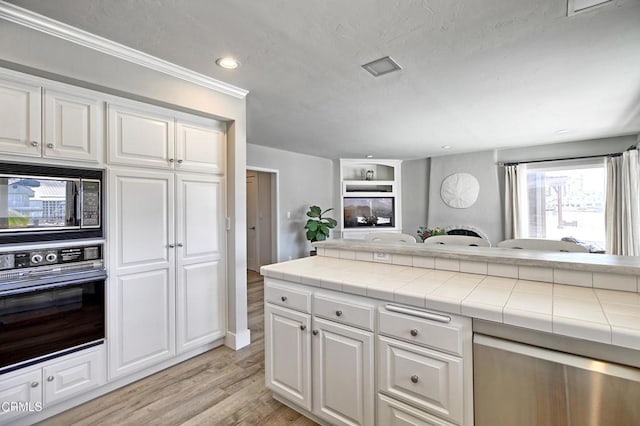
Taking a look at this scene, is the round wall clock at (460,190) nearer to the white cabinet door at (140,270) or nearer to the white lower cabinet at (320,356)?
the white lower cabinet at (320,356)

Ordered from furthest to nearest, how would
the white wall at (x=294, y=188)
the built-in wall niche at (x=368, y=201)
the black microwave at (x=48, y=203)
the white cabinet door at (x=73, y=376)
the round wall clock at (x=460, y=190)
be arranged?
1. the built-in wall niche at (x=368, y=201)
2. the round wall clock at (x=460, y=190)
3. the white wall at (x=294, y=188)
4. the white cabinet door at (x=73, y=376)
5. the black microwave at (x=48, y=203)

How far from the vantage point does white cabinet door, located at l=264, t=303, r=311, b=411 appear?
167cm

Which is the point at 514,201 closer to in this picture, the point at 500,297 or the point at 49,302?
the point at 500,297

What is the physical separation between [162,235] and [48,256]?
67 cm

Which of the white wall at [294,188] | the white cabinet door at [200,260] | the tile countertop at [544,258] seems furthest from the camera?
the white wall at [294,188]

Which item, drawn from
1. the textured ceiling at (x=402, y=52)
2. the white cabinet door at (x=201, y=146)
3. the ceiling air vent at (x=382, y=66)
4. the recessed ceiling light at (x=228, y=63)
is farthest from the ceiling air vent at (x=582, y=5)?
the white cabinet door at (x=201, y=146)

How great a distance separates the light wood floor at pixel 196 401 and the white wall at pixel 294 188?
10.4ft

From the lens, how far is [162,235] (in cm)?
229

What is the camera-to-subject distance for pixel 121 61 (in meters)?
1.97

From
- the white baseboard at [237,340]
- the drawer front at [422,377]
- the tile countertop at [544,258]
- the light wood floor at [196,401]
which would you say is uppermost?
the tile countertop at [544,258]

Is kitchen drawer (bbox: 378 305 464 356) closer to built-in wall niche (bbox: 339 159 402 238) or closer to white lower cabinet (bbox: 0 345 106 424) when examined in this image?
white lower cabinet (bbox: 0 345 106 424)

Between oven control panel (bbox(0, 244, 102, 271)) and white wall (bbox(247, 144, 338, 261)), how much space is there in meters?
3.20

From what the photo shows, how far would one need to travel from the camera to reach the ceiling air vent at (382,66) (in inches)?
85.6

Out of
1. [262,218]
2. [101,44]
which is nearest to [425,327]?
[101,44]
